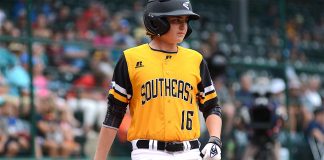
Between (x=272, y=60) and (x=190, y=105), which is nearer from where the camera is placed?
(x=190, y=105)

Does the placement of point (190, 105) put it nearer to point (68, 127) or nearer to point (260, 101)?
point (68, 127)

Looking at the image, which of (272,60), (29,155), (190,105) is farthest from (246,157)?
(190,105)

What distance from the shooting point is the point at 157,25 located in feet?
18.7

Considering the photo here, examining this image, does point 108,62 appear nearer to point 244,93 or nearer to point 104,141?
point 244,93

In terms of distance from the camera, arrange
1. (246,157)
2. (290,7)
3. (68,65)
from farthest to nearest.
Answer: (290,7) < (246,157) < (68,65)

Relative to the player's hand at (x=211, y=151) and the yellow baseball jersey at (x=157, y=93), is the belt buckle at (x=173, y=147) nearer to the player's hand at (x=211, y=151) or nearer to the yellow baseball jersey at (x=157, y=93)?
the yellow baseball jersey at (x=157, y=93)

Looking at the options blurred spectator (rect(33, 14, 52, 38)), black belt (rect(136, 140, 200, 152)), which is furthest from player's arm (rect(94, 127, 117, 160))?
blurred spectator (rect(33, 14, 52, 38))

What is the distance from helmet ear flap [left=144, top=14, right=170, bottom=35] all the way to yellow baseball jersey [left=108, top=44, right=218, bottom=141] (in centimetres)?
15

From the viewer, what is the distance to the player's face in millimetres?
5695

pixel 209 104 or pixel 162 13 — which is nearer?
pixel 162 13

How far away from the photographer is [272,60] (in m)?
13.9

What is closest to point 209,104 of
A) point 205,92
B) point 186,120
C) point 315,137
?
point 205,92

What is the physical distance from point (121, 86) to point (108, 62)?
6152 millimetres

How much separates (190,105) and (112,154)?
6124 mm
